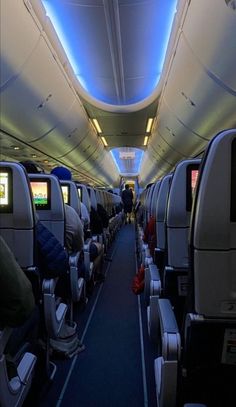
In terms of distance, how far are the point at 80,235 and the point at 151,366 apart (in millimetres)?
1412

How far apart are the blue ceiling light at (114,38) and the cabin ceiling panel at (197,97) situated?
0.47 metres

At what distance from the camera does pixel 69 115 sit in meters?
6.67

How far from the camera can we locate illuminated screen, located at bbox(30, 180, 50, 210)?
10.1 feet

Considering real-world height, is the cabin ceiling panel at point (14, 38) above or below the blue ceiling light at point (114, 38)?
below

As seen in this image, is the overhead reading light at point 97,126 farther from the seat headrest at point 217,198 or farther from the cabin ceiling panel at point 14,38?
the seat headrest at point 217,198

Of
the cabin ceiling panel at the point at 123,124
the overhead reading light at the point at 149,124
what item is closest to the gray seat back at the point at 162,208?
the cabin ceiling panel at the point at 123,124

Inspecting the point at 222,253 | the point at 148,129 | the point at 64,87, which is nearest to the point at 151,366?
the point at 222,253

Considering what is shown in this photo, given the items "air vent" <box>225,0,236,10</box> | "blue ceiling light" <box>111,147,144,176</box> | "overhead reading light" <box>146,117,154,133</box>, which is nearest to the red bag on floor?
"air vent" <box>225,0,236,10</box>

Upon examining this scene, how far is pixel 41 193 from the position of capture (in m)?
3.15

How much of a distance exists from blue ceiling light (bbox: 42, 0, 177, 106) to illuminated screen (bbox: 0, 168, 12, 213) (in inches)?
97.5

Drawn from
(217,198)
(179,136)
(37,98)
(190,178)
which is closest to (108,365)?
(190,178)

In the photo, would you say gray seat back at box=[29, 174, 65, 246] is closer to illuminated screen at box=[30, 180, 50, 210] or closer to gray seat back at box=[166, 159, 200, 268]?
illuminated screen at box=[30, 180, 50, 210]

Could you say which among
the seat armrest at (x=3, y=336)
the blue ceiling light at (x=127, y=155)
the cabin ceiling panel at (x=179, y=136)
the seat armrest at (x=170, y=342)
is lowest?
the seat armrest at (x=170, y=342)

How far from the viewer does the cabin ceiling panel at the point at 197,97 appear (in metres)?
3.70
